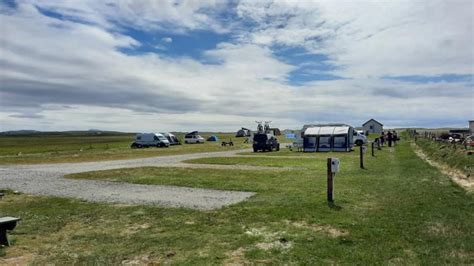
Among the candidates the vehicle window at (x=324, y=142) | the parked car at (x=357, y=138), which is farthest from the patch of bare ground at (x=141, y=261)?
the parked car at (x=357, y=138)

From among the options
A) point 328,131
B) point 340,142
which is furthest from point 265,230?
point 328,131

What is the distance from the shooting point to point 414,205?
10.3m

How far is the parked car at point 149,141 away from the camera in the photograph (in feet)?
193

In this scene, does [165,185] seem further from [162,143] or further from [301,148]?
[162,143]

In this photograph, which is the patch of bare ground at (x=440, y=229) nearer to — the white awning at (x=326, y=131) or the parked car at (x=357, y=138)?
the white awning at (x=326, y=131)

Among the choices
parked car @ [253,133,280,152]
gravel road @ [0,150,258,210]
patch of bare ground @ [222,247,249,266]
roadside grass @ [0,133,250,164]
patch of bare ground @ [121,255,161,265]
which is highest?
parked car @ [253,133,280,152]

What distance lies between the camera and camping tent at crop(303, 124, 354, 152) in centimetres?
4172

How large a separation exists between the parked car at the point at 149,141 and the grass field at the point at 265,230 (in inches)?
1813

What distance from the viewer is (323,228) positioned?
8.01m

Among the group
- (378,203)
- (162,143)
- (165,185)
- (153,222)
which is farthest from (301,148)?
(153,222)

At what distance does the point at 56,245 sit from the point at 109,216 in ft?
7.90

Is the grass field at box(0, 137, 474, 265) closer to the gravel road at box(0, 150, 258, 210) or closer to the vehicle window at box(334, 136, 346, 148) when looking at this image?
the gravel road at box(0, 150, 258, 210)

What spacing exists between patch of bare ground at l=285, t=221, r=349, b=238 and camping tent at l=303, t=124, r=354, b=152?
34.6m

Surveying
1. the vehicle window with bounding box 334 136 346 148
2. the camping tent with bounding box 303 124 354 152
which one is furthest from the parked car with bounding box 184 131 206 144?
the vehicle window with bounding box 334 136 346 148
